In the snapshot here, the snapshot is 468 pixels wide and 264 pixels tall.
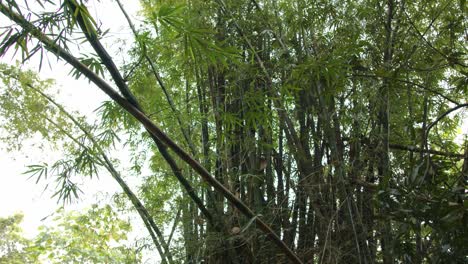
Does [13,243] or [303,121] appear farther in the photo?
[13,243]

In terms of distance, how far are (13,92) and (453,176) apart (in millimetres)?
2869

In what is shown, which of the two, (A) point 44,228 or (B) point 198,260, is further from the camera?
(A) point 44,228

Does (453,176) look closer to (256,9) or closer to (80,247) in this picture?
(256,9)

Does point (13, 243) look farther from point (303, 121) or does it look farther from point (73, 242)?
point (303, 121)

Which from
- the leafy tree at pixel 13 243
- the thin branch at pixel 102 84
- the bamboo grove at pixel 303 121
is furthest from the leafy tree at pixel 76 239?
the thin branch at pixel 102 84

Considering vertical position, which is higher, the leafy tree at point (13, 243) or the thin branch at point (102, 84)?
the leafy tree at point (13, 243)

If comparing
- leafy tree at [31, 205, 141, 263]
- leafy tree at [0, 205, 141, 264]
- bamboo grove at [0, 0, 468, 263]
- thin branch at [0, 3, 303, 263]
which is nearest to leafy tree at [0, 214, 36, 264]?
leafy tree at [0, 205, 141, 264]

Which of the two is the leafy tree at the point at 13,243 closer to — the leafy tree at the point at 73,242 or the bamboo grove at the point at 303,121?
the leafy tree at the point at 73,242

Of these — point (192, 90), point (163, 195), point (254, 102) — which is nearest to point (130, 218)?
point (163, 195)

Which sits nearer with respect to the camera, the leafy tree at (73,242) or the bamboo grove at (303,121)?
the bamboo grove at (303,121)

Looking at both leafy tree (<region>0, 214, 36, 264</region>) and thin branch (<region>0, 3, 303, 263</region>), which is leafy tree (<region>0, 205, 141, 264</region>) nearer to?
leafy tree (<region>0, 214, 36, 264</region>)

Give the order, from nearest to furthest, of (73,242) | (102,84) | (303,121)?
(102,84)
(303,121)
(73,242)

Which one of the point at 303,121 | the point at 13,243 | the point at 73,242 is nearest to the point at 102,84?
the point at 303,121

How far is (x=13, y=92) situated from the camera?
333cm
